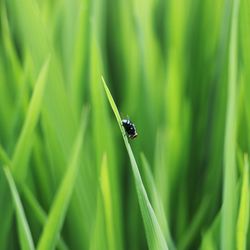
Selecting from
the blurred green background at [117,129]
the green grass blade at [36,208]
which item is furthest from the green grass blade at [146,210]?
the green grass blade at [36,208]

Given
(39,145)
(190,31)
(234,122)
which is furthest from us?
(190,31)

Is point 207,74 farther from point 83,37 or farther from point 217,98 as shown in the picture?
point 83,37

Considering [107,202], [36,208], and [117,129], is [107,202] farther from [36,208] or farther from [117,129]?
[117,129]

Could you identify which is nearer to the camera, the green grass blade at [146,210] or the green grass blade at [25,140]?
the green grass blade at [146,210]

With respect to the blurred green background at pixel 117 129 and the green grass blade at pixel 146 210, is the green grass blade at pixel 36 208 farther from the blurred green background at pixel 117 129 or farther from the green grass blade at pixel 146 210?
the green grass blade at pixel 146 210

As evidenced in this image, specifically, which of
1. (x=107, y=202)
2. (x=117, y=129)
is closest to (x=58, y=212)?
(x=107, y=202)

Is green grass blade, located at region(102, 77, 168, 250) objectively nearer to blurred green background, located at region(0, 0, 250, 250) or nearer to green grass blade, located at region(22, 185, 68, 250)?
blurred green background, located at region(0, 0, 250, 250)

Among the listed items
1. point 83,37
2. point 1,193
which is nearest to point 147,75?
point 83,37

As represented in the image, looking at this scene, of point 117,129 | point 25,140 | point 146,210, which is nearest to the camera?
point 146,210
